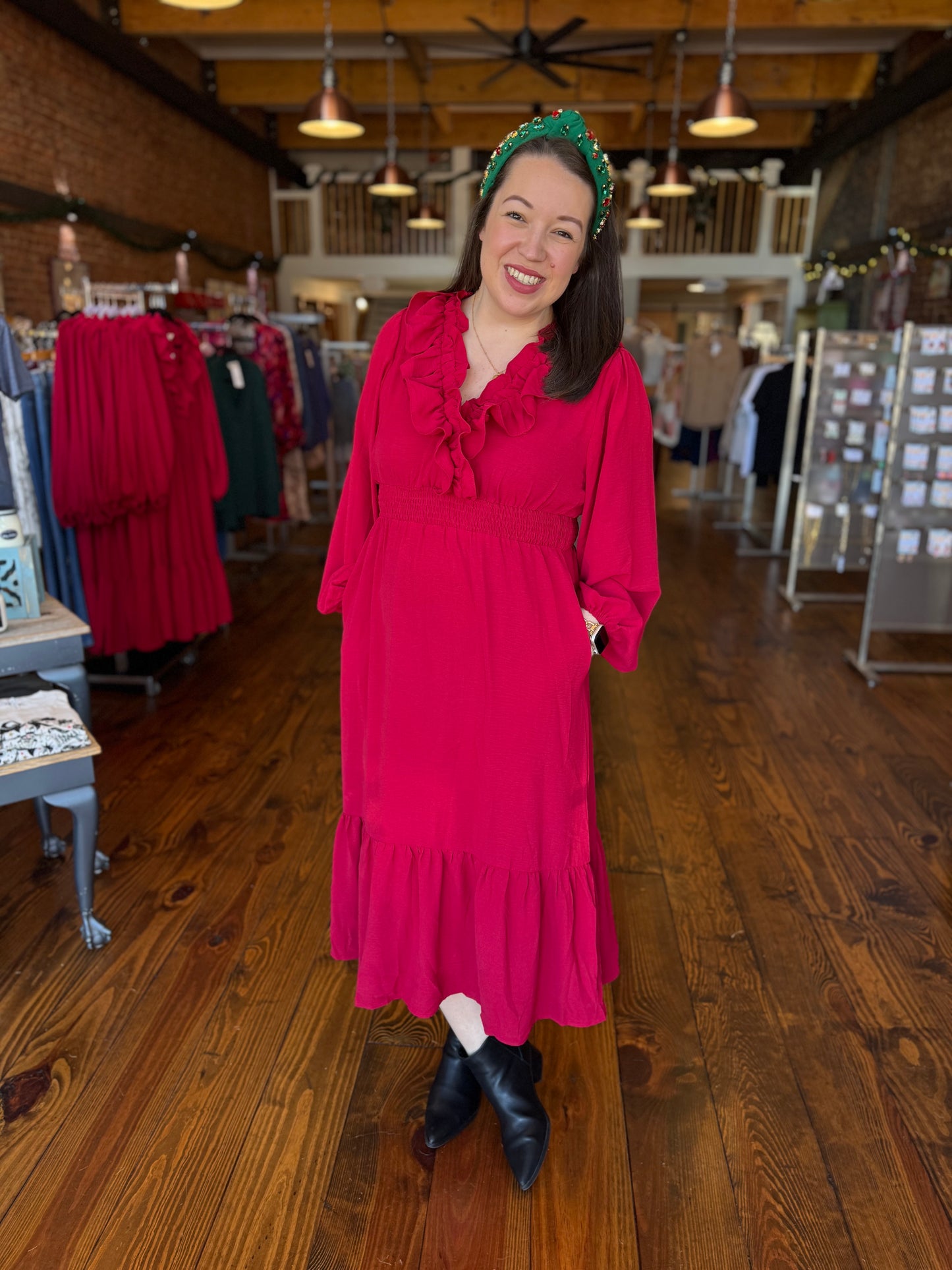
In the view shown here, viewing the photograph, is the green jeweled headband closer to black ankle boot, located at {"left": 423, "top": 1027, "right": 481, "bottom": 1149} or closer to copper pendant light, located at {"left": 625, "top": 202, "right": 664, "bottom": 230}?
black ankle boot, located at {"left": 423, "top": 1027, "right": 481, "bottom": 1149}

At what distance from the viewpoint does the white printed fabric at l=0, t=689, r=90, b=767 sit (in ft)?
6.73

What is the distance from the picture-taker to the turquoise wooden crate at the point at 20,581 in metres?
2.29

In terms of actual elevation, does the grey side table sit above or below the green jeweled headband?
below

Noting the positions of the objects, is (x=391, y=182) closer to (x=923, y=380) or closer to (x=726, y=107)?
(x=726, y=107)

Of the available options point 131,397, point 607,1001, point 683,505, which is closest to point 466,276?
point 607,1001

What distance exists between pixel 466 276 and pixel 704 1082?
1677 mm

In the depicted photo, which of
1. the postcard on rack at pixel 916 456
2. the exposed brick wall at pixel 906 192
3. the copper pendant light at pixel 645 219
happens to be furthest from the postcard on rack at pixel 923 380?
the copper pendant light at pixel 645 219

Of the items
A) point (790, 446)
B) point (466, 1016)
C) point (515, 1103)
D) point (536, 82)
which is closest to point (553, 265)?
point (466, 1016)

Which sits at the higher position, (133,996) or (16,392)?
(16,392)

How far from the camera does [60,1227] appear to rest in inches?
60.8

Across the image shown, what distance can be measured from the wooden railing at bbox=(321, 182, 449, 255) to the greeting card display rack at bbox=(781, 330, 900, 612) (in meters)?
9.07

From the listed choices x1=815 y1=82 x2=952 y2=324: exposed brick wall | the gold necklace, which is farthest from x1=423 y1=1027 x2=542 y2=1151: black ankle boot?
x1=815 y1=82 x2=952 y2=324: exposed brick wall

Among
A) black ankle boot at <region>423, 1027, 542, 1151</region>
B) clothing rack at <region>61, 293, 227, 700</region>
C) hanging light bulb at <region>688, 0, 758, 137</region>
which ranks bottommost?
black ankle boot at <region>423, 1027, 542, 1151</region>

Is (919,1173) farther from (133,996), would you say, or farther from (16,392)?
(16,392)
